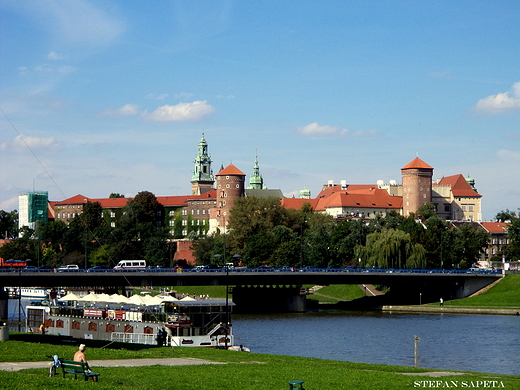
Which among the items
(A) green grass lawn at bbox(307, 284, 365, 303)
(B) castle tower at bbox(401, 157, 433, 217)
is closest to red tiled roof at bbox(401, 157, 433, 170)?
(B) castle tower at bbox(401, 157, 433, 217)

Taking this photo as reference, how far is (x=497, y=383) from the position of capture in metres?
27.4

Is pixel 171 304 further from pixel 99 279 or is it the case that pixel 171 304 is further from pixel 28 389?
pixel 99 279

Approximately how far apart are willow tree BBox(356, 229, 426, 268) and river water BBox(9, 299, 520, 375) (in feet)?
72.5

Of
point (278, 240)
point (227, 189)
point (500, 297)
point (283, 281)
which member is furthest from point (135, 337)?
point (227, 189)

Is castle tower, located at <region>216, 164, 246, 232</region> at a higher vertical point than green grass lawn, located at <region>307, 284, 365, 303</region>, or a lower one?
higher

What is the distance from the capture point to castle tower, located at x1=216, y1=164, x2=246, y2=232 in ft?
642

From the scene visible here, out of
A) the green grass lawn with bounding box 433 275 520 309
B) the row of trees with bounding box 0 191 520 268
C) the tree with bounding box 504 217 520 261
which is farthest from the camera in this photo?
the tree with bounding box 504 217 520 261

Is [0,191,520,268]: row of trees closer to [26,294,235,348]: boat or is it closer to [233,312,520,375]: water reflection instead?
[233,312,520,375]: water reflection

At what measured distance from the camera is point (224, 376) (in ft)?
91.7

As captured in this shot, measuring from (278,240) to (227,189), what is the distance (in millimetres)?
55946

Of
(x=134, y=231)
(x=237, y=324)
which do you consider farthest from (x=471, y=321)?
(x=134, y=231)

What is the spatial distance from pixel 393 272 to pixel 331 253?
31740mm

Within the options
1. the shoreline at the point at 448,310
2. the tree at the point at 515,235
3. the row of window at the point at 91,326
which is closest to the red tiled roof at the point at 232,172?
the tree at the point at 515,235

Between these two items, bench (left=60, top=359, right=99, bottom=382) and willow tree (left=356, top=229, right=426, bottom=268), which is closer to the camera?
bench (left=60, top=359, right=99, bottom=382)
